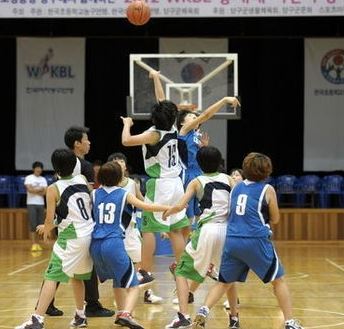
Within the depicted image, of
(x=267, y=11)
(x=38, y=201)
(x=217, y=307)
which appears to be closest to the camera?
(x=217, y=307)

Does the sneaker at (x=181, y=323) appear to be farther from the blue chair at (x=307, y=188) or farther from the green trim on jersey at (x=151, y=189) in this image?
the blue chair at (x=307, y=188)

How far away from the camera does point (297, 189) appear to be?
20266 mm

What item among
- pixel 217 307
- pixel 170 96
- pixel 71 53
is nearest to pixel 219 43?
pixel 71 53

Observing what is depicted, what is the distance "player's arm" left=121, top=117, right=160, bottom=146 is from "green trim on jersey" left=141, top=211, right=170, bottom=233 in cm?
84

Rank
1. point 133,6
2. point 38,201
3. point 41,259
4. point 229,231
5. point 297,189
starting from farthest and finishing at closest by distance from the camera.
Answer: point 297,189 → point 38,201 → point 41,259 → point 133,6 → point 229,231

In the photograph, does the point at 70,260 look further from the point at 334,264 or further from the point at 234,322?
the point at 334,264

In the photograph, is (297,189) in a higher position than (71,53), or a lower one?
lower

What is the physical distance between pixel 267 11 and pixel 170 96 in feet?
8.85

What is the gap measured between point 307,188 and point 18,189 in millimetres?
6929

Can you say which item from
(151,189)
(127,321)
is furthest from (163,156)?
(127,321)

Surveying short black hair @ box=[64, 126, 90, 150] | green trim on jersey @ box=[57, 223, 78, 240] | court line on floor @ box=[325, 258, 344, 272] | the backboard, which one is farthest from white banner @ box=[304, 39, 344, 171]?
green trim on jersey @ box=[57, 223, 78, 240]

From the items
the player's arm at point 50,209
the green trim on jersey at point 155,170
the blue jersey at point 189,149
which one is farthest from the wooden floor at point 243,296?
the blue jersey at point 189,149

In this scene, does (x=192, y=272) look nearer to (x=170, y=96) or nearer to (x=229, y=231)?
(x=229, y=231)

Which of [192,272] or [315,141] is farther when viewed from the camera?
[315,141]
